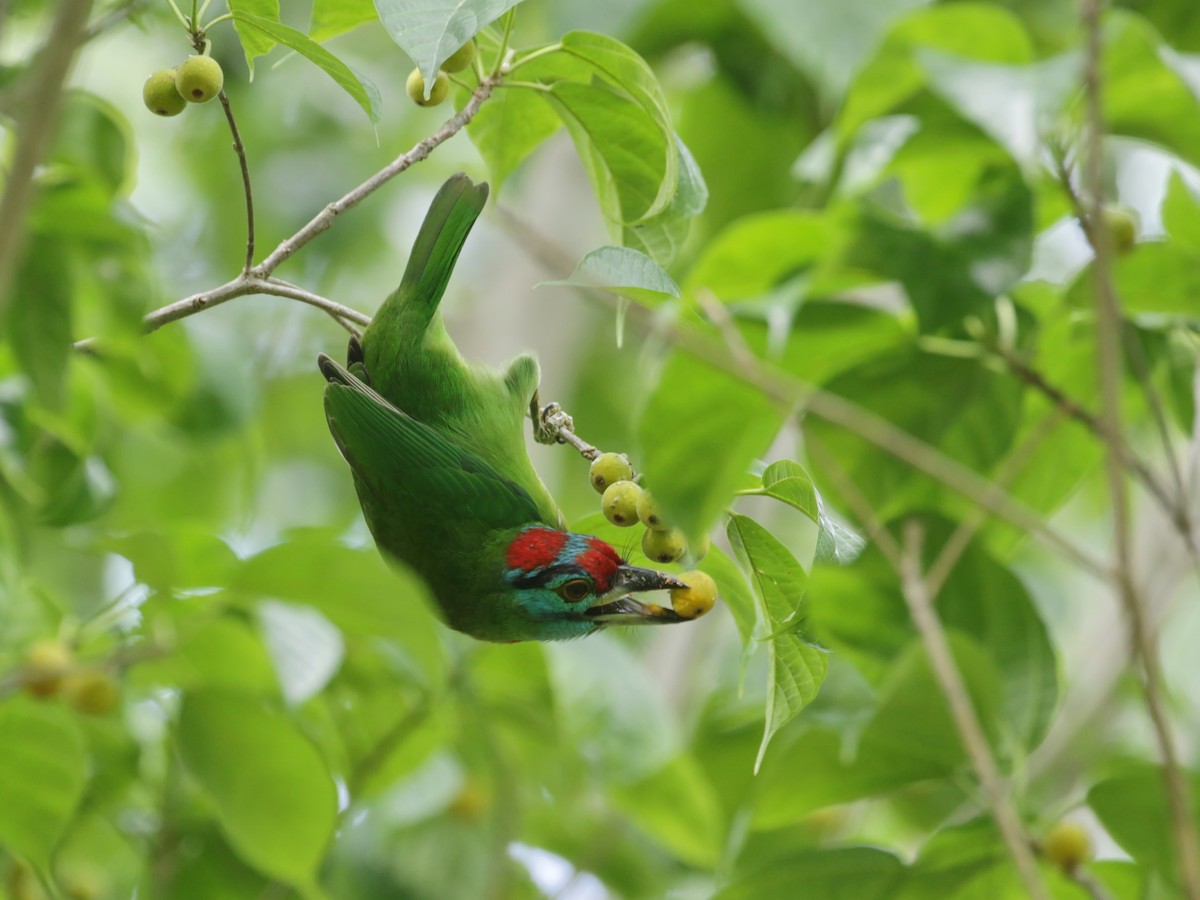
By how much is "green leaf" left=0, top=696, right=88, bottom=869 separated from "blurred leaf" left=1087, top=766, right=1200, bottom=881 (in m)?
2.01

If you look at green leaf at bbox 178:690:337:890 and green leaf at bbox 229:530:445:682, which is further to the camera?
green leaf at bbox 229:530:445:682

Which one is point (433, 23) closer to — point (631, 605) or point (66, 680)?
point (631, 605)

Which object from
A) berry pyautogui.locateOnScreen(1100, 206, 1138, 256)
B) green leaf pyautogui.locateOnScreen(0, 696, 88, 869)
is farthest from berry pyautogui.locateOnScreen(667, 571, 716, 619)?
berry pyautogui.locateOnScreen(1100, 206, 1138, 256)

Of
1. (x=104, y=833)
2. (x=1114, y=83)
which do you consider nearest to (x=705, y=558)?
(x=1114, y=83)

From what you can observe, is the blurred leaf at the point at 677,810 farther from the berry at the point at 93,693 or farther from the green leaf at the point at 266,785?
the berry at the point at 93,693

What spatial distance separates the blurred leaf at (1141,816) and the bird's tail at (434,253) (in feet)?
5.37

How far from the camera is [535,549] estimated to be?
7.48 ft

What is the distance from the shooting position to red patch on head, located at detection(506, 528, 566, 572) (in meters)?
2.26

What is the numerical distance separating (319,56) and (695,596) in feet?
3.01

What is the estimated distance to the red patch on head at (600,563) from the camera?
7.21 ft

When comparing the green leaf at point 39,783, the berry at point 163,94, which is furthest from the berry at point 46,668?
the berry at point 163,94

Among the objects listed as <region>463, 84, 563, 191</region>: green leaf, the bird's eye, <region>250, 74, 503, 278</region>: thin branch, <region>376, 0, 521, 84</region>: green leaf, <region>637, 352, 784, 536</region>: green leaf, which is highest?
<region>376, 0, 521, 84</region>: green leaf

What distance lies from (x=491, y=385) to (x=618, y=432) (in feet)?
11.4

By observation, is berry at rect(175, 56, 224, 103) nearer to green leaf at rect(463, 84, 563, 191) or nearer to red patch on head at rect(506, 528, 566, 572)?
green leaf at rect(463, 84, 563, 191)
